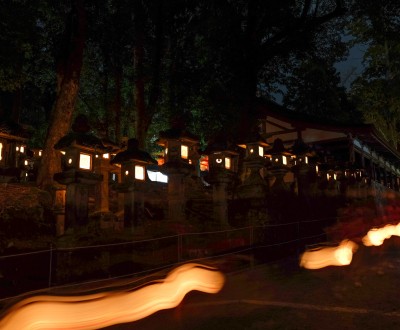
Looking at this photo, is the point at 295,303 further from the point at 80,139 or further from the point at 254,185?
the point at 254,185

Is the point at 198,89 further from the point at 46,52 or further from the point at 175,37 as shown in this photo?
the point at 46,52

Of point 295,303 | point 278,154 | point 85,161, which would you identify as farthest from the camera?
point 278,154

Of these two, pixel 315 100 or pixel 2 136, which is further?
pixel 315 100

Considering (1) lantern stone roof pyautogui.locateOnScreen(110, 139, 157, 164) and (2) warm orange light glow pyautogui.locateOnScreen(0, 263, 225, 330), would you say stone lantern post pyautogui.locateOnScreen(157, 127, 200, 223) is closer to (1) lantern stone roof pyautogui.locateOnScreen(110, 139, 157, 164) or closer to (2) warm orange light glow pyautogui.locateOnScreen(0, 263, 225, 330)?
(1) lantern stone roof pyautogui.locateOnScreen(110, 139, 157, 164)

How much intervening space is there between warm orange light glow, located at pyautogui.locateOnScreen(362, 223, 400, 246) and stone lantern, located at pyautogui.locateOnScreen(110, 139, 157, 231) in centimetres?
818

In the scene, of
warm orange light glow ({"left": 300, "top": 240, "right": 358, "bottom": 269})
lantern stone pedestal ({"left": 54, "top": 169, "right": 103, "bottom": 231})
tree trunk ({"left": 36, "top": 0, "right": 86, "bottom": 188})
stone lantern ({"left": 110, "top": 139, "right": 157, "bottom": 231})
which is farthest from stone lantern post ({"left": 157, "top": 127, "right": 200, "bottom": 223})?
tree trunk ({"left": 36, "top": 0, "right": 86, "bottom": 188})

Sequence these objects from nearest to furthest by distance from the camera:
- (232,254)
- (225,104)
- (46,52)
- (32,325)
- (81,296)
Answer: (32,325) < (81,296) < (232,254) < (225,104) < (46,52)

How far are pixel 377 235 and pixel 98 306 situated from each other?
40.6ft

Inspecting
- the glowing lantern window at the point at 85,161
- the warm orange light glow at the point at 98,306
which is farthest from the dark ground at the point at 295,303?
the glowing lantern window at the point at 85,161

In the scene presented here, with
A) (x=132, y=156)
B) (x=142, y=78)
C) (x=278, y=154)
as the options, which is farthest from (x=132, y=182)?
(x=142, y=78)

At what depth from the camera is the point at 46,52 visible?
20578 millimetres

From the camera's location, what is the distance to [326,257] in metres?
9.30

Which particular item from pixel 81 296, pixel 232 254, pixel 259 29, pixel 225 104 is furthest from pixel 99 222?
pixel 259 29

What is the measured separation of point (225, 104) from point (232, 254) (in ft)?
32.3
